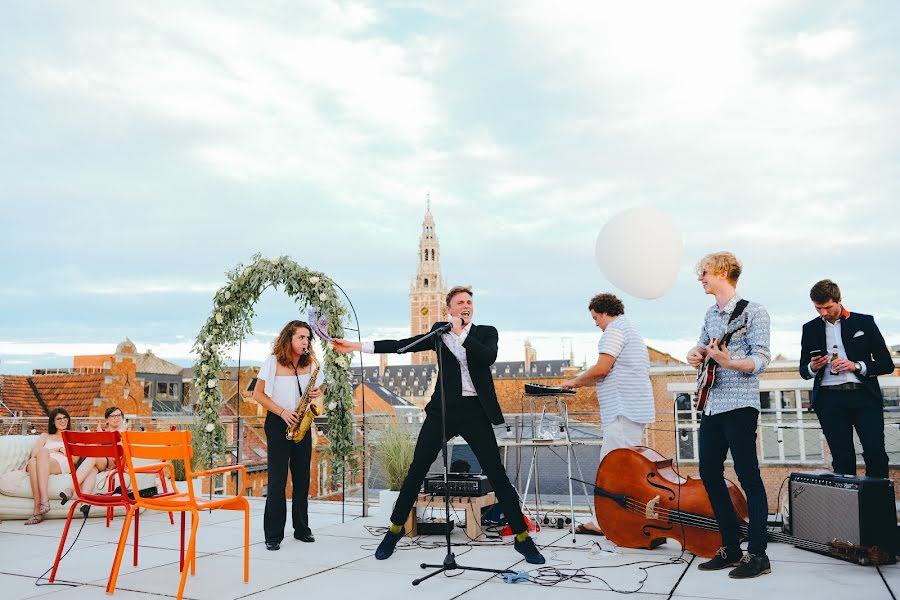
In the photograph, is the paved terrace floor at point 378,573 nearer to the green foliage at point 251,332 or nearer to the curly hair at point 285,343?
the curly hair at point 285,343

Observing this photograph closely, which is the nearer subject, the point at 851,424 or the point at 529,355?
the point at 851,424

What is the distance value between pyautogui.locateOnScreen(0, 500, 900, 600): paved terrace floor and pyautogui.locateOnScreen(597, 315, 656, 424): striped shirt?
902 mm

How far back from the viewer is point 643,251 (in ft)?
21.4

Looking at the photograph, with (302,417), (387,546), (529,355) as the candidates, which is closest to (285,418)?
(302,417)

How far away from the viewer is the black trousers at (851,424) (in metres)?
4.46

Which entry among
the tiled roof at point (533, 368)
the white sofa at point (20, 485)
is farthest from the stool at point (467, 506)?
the tiled roof at point (533, 368)

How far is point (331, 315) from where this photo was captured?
6906mm

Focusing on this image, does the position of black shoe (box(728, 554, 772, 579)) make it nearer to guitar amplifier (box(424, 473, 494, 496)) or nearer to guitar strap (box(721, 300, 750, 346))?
guitar strap (box(721, 300, 750, 346))

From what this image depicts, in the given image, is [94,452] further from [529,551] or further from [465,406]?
[529,551]

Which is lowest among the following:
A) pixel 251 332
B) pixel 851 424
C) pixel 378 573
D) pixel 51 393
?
pixel 378 573

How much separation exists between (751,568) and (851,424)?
146 cm

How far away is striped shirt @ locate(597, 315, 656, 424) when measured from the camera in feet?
15.4

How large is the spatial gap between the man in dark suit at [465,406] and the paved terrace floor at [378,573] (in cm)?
34

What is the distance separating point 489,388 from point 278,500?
1.82 m
